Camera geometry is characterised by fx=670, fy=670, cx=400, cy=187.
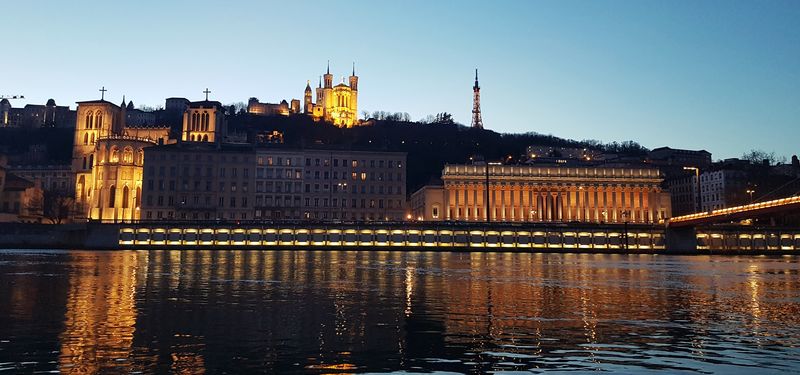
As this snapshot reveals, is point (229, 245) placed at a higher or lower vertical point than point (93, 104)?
lower

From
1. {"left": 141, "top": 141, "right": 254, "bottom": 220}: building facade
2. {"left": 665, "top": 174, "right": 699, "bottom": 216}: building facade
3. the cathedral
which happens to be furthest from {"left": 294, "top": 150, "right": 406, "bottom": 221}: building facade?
{"left": 665, "top": 174, "right": 699, "bottom": 216}: building facade

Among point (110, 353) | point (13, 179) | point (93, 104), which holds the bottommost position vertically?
point (110, 353)

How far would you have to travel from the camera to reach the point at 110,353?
13.7m

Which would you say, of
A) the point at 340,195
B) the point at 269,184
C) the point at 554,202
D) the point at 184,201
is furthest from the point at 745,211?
the point at 184,201

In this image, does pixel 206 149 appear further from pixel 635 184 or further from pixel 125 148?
pixel 635 184

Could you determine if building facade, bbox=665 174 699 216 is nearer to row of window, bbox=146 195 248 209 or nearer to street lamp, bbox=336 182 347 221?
street lamp, bbox=336 182 347 221

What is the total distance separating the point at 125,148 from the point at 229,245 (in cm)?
5510

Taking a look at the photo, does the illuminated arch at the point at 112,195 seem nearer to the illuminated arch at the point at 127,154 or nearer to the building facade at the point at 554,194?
the illuminated arch at the point at 127,154

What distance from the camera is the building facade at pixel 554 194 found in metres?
169

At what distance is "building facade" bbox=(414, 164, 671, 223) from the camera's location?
169m

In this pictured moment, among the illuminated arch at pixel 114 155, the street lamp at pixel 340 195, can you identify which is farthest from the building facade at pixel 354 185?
the illuminated arch at pixel 114 155

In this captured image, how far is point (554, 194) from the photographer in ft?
568

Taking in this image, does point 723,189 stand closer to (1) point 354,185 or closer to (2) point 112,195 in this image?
(1) point 354,185

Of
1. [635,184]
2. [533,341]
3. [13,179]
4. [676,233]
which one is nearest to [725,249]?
[676,233]
